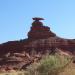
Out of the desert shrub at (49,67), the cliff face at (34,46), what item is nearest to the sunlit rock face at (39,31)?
the cliff face at (34,46)

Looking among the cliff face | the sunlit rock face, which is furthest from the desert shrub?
the sunlit rock face

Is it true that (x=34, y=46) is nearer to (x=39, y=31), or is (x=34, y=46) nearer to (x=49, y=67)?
(x=39, y=31)

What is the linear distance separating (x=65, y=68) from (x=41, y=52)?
5668 centimetres

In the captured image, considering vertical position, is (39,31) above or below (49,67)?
above

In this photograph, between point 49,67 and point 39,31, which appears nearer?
point 49,67

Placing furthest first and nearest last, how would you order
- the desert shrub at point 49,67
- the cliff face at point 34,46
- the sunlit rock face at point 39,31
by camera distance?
the sunlit rock face at point 39,31 < the cliff face at point 34,46 < the desert shrub at point 49,67

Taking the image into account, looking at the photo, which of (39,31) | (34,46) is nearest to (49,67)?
(34,46)

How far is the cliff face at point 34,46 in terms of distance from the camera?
3582 inches

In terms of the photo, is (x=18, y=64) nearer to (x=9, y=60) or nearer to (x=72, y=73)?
(x=9, y=60)

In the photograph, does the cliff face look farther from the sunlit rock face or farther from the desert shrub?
the desert shrub

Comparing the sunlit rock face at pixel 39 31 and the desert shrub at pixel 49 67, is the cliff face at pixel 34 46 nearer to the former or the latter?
the sunlit rock face at pixel 39 31

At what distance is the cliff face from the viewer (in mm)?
90994

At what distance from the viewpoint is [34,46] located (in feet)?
317

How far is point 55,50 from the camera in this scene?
92.8 metres
